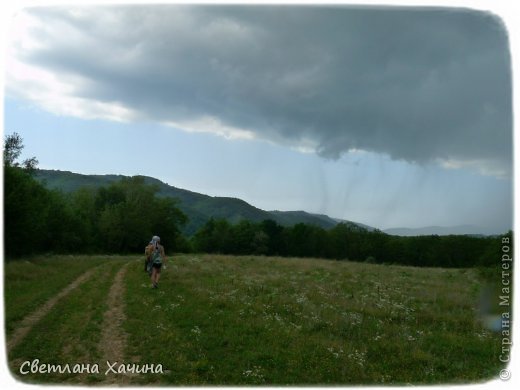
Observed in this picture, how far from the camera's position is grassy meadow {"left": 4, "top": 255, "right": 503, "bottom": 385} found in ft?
22.4

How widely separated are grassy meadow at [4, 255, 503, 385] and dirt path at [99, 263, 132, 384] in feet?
0.36

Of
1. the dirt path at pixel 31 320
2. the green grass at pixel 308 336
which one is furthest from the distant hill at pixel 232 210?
the dirt path at pixel 31 320

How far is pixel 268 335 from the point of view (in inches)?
344

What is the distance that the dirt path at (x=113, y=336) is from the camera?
7.14 meters

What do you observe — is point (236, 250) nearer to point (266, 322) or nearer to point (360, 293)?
point (360, 293)

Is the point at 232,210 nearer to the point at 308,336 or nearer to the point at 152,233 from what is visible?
the point at 308,336

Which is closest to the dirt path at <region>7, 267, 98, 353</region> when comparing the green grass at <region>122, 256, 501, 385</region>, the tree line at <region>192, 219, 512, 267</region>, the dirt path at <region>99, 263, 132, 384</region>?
the dirt path at <region>99, 263, 132, 384</region>

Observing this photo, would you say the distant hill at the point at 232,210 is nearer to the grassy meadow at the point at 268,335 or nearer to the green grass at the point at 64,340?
the grassy meadow at the point at 268,335

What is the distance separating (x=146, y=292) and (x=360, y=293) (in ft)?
27.0

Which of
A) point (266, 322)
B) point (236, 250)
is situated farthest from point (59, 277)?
point (236, 250)

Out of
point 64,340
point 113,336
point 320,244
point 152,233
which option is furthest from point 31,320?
point 320,244

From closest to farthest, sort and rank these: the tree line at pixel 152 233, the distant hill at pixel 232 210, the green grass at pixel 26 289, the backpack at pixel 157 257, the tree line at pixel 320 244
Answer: the green grass at pixel 26 289 → the distant hill at pixel 232 210 → the backpack at pixel 157 257 → the tree line at pixel 320 244 → the tree line at pixel 152 233

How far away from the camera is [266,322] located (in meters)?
9.85

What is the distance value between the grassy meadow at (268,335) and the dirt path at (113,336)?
0.11m
